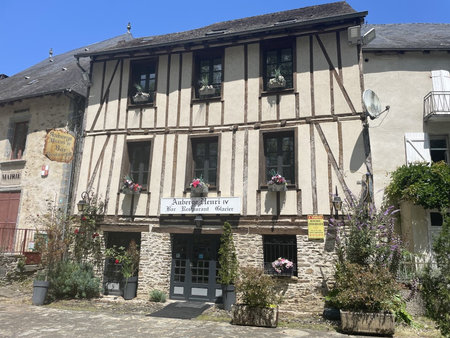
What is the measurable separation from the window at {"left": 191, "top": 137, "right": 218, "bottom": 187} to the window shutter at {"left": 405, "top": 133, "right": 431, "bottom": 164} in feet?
15.9

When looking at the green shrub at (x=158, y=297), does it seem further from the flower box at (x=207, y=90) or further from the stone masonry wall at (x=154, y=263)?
the flower box at (x=207, y=90)

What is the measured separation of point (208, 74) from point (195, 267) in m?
5.28

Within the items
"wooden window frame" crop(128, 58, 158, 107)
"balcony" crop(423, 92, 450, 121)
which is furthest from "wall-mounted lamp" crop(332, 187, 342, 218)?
"wooden window frame" crop(128, 58, 158, 107)

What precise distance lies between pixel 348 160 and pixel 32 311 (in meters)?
7.60

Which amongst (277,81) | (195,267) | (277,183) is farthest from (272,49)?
(195,267)

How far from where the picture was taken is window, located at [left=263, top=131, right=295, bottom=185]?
27.6 ft

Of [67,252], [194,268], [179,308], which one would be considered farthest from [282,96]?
[67,252]

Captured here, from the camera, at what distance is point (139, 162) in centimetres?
959

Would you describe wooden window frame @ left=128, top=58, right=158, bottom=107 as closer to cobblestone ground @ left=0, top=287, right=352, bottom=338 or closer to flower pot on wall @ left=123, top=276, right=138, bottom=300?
flower pot on wall @ left=123, top=276, right=138, bottom=300

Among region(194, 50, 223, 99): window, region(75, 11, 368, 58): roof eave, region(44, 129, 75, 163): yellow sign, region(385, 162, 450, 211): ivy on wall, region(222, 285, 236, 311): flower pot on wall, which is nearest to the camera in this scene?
region(385, 162, 450, 211): ivy on wall

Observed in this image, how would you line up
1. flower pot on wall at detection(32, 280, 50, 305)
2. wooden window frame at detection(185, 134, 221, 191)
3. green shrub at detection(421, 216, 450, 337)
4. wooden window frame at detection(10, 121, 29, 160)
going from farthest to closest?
1. wooden window frame at detection(10, 121, 29, 160)
2. wooden window frame at detection(185, 134, 221, 191)
3. flower pot on wall at detection(32, 280, 50, 305)
4. green shrub at detection(421, 216, 450, 337)

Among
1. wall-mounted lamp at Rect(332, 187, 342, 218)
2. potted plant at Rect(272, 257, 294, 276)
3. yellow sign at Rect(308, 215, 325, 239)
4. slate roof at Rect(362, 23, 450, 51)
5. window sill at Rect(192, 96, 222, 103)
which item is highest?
slate roof at Rect(362, 23, 450, 51)

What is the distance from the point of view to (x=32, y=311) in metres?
7.10

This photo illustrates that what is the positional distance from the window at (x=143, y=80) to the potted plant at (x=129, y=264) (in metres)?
4.16
